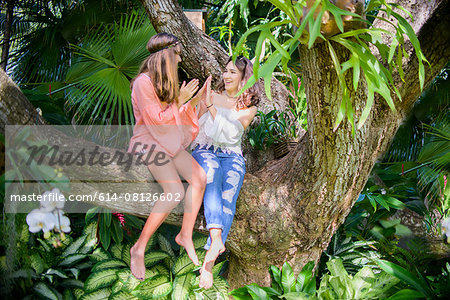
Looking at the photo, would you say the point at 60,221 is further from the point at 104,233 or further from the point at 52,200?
the point at 104,233

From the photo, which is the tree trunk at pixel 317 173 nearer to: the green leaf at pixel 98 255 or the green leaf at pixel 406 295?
the green leaf at pixel 406 295

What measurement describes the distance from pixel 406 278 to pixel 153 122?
2.13 m

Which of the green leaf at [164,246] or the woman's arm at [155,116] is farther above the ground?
the woman's arm at [155,116]

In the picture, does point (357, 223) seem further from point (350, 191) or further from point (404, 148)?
point (404, 148)

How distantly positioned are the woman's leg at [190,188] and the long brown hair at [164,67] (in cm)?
37

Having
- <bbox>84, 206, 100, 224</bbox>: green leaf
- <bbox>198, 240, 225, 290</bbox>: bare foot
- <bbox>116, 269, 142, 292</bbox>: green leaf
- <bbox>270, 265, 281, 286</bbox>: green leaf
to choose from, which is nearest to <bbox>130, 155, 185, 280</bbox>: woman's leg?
<bbox>198, 240, 225, 290</bbox>: bare foot

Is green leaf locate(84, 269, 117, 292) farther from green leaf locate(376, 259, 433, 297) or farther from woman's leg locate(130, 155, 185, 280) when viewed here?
green leaf locate(376, 259, 433, 297)

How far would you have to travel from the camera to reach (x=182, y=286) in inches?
112

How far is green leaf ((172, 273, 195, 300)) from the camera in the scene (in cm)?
279

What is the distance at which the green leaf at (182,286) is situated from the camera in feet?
9.14

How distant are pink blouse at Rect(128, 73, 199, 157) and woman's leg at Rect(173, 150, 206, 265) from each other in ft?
0.27

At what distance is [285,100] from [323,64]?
1.99m

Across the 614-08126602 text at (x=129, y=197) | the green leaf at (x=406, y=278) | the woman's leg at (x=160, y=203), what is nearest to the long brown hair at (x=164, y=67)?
the woman's leg at (x=160, y=203)

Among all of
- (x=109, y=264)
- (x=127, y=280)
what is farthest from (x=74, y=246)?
(x=127, y=280)
